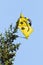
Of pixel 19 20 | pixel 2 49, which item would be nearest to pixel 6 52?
pixel 2 49

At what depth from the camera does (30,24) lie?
553 inches

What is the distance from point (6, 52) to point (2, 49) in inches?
12.3

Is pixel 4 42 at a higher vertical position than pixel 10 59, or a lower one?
higher

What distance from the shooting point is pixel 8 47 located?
16375mm

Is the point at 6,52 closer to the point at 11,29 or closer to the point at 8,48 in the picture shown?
the point at 8,48

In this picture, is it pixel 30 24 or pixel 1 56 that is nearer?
pixel 30 24

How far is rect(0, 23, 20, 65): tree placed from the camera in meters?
15.9

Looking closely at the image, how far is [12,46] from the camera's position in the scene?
656 inches

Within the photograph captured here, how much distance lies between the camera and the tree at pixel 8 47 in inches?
626

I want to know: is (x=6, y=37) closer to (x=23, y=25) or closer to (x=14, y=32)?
(x=14, y=32)

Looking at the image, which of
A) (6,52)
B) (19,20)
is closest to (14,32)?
(6,52)

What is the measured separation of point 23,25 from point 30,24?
41 centimetres

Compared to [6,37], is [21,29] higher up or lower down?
lower down

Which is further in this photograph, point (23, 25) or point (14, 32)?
point (14, 32)
